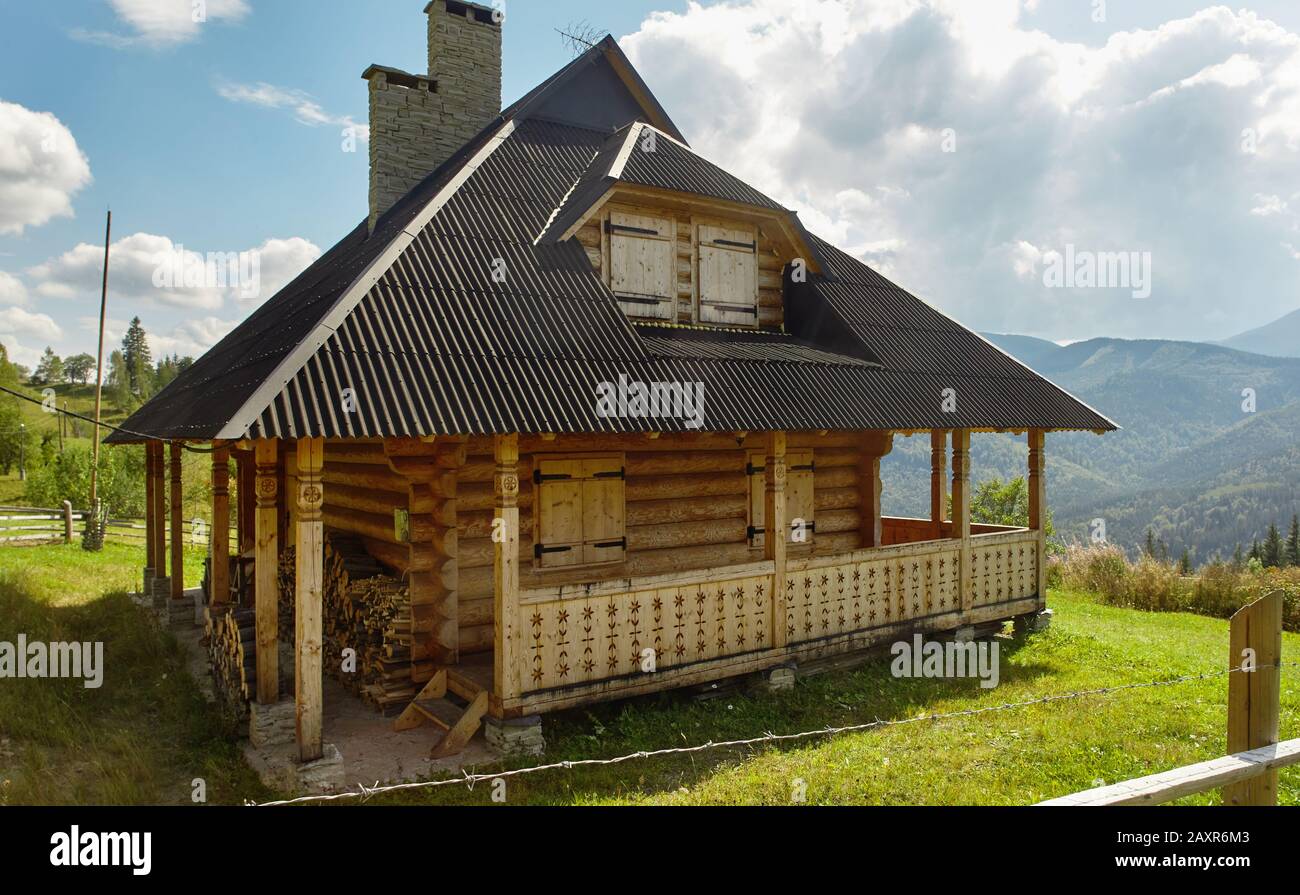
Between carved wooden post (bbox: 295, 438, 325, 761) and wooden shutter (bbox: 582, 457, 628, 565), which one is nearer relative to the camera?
carved wooden post (bbox: 295, 438, 325, 761)

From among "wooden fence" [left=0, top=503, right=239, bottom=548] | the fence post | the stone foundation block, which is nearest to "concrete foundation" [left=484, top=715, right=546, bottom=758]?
the stone foundation block

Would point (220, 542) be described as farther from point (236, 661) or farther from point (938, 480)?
point (938, 480)

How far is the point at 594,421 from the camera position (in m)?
8.03

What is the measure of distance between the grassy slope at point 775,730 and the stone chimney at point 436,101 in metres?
9.14

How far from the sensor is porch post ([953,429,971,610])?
1173 cm

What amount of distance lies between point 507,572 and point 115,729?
4.89 meters

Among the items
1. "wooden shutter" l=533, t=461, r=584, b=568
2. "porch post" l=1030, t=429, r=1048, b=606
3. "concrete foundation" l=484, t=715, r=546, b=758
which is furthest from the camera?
"porch post" l=1030, t=429, r=1048, b=606

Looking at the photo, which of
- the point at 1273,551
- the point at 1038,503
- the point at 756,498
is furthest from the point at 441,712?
the point at 1273,551

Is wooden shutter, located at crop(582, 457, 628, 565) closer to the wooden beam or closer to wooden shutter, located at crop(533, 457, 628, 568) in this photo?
wooden shutter, located at crop(533, 457, 628, 568)

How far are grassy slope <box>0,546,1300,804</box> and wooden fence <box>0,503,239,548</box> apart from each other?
16.2 metres

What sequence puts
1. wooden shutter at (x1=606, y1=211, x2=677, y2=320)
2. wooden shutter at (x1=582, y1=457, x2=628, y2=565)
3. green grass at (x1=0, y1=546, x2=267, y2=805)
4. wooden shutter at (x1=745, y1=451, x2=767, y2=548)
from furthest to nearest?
wooden shutter at (x1=745, y1=451, x2=767, y2=548) < wooden shutter at (x1=606, y1=211, x2=677, y2=320) < wooden shutter at (x1=582, y1=457, x2=628, y2=565) < green grass at (x1=0, y1=546, x2=267, y2=805)

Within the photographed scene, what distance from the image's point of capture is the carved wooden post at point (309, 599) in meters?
7.07

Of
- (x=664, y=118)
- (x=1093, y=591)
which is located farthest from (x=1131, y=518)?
(x=664, y=118)

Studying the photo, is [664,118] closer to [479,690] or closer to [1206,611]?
[479,690]
